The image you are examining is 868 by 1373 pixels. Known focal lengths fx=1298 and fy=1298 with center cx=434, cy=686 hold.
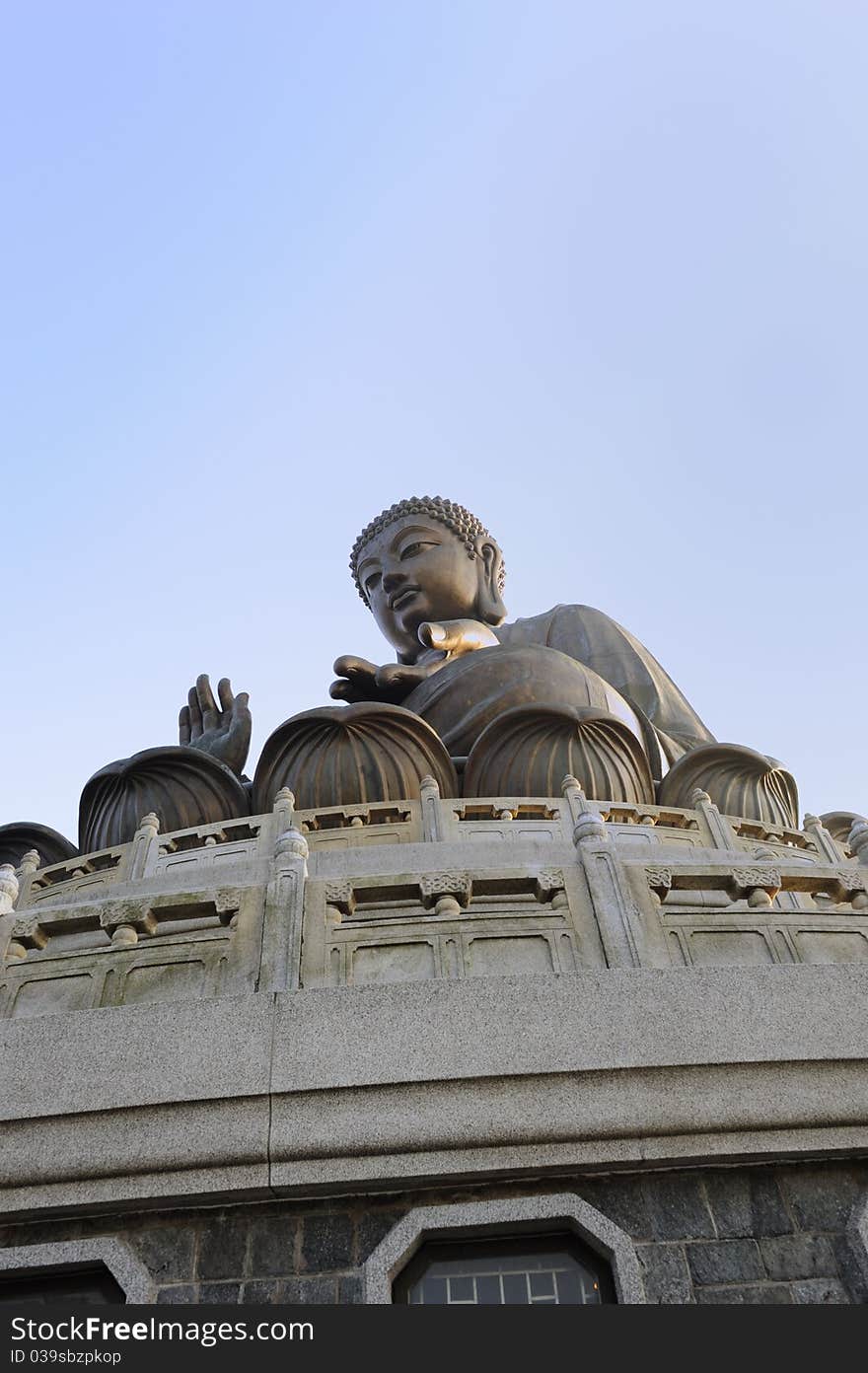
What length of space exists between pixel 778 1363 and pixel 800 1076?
1.07 metres

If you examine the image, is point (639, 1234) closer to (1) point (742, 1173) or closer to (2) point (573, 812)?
(1) point (742, 1173)

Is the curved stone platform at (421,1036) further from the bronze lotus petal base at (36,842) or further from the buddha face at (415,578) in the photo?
the buddha face at (415,578)

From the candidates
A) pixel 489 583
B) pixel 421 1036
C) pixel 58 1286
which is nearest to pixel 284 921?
pixel 421 1036

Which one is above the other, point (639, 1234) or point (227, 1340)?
point (639, 1234)

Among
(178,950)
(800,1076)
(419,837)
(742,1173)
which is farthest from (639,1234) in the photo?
(419,837)

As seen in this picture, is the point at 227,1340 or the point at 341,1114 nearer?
the point at 227,1340

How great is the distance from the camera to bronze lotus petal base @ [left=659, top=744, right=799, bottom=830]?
9328mm

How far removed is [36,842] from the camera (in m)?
9.36

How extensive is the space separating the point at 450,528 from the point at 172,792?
6.89 m

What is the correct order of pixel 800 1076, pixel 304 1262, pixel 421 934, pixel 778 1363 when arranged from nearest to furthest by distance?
pixel 778 1363 < pixel 304 1262 < pixel 800 1076 < pixel 421 934

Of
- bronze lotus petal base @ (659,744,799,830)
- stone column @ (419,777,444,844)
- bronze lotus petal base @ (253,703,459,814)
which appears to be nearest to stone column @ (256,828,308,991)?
stone column @ (419,777,444,844)

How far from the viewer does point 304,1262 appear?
170 inches

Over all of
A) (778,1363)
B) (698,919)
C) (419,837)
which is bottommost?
(778,1363)

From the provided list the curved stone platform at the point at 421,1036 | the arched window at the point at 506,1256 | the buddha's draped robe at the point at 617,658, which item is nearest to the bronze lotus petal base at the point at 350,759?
the curved stone platform at the point at 421,1036
